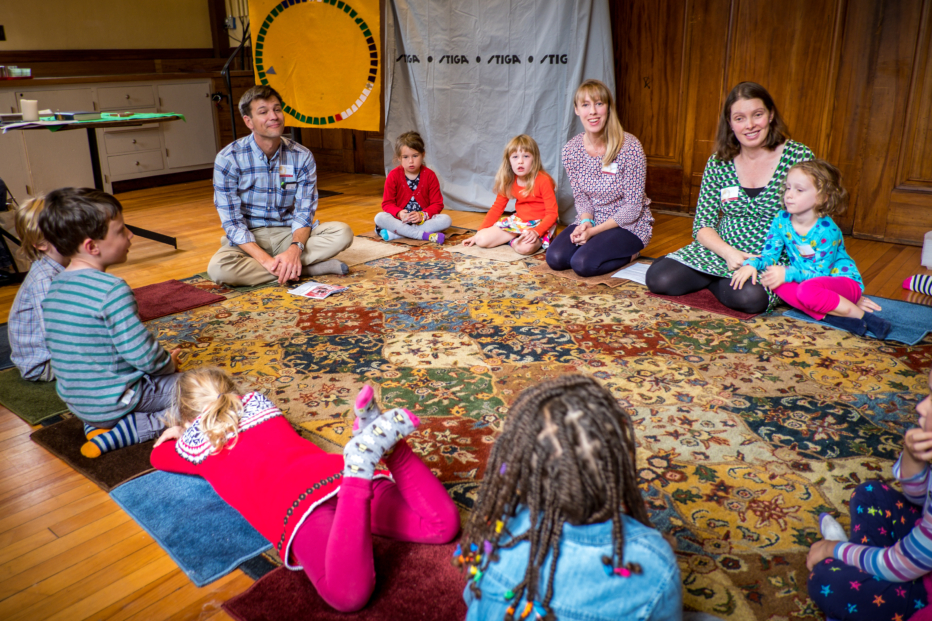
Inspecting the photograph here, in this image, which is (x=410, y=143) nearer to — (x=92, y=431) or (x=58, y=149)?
(x=92, y=431)

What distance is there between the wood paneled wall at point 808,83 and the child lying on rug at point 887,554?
3104 millimetres

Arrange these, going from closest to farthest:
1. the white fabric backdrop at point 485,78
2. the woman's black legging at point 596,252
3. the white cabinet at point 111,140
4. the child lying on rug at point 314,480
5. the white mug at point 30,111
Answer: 1. the child lying on rug at point 314,480
2. the woman's black legging at point 596,252
3. the white mug at point 30,111
4. the white fabric backdrop at point 485,78
5. the white cabinet at point 111,140

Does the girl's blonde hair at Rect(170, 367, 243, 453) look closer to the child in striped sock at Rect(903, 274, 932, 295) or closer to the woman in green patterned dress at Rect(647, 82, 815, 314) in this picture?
the woman in green patterned dress at Rect(647, 82, 815, 314)

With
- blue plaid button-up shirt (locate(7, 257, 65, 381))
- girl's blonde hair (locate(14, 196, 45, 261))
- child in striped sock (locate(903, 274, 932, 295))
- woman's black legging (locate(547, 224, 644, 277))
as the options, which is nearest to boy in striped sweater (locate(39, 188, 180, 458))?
girl's blonde hair (locate(14, 196, 45, 261))

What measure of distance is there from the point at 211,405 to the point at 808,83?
389 cm

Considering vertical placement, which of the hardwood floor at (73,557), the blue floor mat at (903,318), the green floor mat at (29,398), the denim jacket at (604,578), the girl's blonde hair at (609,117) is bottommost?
the hardwood floor at (73,557)

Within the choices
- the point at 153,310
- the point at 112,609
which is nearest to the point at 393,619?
the point at 112,609

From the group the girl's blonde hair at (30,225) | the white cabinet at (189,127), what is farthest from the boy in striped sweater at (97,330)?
the white cabinet at (189,127)

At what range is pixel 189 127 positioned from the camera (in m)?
6.14

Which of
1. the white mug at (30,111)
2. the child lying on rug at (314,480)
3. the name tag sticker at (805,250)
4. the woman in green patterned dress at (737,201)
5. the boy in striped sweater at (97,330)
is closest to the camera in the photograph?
the child lying on rug at (314,480)

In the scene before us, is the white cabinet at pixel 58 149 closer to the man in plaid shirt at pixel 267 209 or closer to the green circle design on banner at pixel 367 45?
the green circle design on banner at pixel 367 45

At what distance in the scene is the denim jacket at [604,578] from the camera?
0.87 metres

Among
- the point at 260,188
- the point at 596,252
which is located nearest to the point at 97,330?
the point at 260,188

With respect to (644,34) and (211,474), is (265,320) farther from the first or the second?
(644,34)
